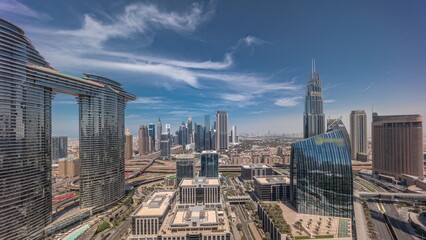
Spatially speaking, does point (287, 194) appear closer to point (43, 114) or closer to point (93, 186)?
point (93, 186)

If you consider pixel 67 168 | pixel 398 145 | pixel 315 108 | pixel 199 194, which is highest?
pixel 315 108

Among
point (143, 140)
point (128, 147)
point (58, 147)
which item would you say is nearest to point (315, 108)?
point (128, 147)

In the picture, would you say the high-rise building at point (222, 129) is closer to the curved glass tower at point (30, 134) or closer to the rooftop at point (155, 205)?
the rooftop at point (155, 205)

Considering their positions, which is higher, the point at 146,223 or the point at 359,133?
the point at 359,133

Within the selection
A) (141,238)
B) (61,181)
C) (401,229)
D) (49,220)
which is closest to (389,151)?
(401,229)

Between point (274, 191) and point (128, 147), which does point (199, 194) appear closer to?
point (274, 191)

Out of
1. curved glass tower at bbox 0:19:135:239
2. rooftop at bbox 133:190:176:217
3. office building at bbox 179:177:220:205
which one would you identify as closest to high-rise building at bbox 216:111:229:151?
office building at bbox 179:177:220:205
